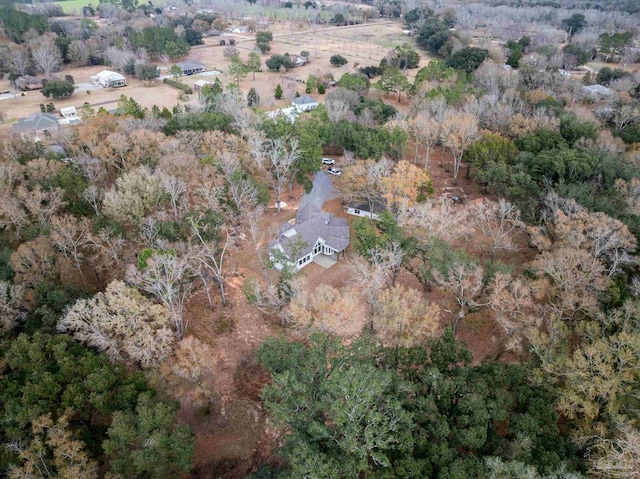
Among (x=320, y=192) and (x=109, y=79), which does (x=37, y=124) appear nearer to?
(x=109, y=79)

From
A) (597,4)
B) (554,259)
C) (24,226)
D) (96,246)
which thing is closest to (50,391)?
(96,246)

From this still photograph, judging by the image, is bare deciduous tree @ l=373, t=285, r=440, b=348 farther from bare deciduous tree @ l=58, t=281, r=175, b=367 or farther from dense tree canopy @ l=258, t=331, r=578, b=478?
bare deciduous tree @ l=58, t=281, r=175, b=367

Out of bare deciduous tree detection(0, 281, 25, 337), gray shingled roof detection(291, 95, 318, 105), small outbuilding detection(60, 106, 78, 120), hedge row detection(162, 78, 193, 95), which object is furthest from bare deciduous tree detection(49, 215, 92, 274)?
hedge row detection(162, 78, 193, 95)

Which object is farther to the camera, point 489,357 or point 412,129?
point 412,129

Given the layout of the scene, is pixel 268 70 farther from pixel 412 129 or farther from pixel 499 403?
pixel 499 403

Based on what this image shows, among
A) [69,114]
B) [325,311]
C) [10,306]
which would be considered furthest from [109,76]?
[325,311]

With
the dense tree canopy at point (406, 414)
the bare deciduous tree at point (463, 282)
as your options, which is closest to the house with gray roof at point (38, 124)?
the dense tree canopy at point (406, 414)

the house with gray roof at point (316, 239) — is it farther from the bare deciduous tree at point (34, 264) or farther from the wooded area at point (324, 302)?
the bare deciduous tree at point (34, 264)
